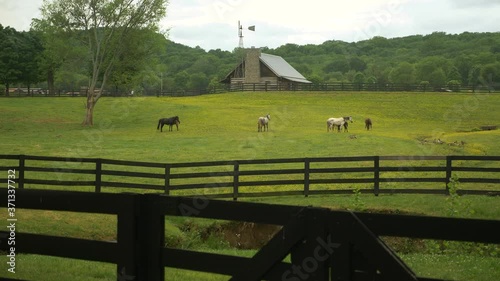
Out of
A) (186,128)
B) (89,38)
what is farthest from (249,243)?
(89,38)

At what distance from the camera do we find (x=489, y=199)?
1694 centimetres

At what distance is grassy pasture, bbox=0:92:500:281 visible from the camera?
13106 mm

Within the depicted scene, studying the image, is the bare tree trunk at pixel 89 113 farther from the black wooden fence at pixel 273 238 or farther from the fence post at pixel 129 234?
the fence post at pixel 129 234

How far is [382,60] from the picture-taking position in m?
80.1

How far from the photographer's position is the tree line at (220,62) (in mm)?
44781

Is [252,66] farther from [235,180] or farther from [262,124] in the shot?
[235,180]

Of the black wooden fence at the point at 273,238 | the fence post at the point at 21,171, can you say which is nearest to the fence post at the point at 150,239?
the black wooden fence at the point at 273,238

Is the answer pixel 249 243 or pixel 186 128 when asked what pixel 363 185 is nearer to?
pixel 249 243

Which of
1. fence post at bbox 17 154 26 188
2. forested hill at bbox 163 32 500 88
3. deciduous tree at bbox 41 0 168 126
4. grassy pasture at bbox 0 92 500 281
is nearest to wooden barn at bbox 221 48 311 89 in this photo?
forested hill at bbox 163 32 500 88

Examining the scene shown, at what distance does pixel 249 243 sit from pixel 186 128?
971 inches

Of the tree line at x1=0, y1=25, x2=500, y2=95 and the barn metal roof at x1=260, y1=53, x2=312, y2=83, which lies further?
the barn metal roof at x1=260, y1=53, x2=312, y2=83

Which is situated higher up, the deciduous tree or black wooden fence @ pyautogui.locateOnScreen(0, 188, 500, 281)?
the deciduous tree

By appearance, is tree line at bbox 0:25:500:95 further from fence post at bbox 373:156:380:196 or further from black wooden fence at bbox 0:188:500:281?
black wooden fence at bbox 0:188:500:281

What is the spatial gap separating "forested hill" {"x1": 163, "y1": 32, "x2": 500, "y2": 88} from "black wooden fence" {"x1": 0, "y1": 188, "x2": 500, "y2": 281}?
61.2 m
